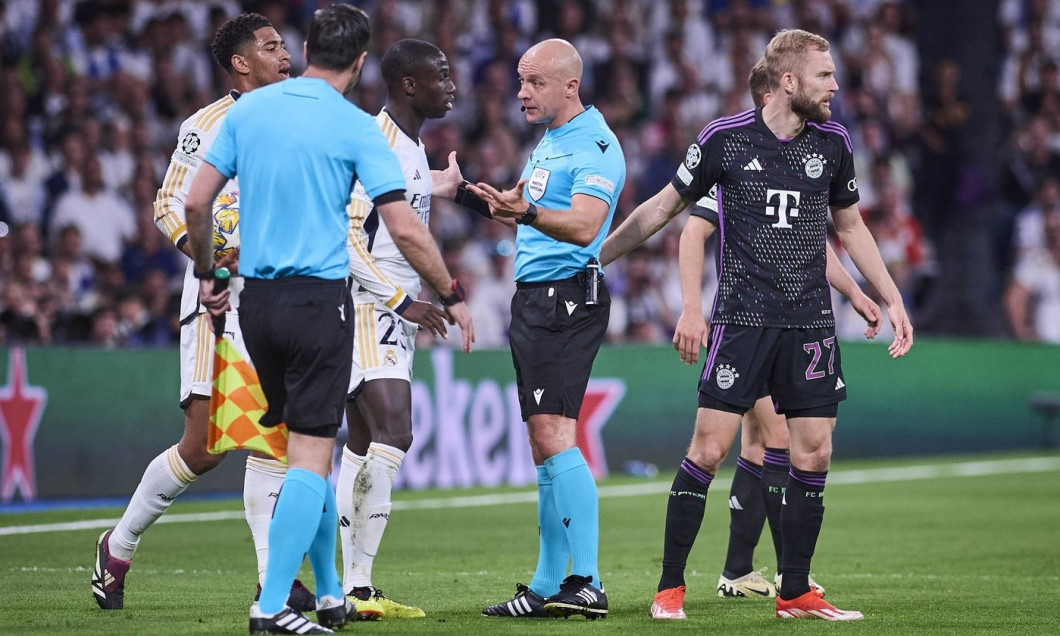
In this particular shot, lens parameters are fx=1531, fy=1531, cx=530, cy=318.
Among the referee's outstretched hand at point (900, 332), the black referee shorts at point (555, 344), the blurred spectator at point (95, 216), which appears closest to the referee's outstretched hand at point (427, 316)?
the black referee shorts at point (555, 344)

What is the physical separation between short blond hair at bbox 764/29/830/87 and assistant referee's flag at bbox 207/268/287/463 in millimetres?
2850

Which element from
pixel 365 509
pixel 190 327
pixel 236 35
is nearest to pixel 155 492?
pixel 190 327

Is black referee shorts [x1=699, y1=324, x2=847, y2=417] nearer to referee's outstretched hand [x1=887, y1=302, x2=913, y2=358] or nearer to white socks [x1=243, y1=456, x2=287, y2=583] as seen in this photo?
referee's outstretched hand [x1=887, y1=302, x2=913, y2=358]

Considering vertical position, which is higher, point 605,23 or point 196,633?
point 605,23

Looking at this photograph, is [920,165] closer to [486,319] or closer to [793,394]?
[486,319]

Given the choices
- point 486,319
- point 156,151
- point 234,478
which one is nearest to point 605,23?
point 486,319

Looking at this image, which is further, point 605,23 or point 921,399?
point 605,23

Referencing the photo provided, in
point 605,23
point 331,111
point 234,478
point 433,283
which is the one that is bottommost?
point 234,478

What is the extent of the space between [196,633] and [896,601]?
3594 millimetres

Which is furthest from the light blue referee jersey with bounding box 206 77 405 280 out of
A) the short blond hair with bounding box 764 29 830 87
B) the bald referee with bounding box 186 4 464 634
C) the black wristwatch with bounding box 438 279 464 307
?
the short blond hair with bounding box 764 29 830 87

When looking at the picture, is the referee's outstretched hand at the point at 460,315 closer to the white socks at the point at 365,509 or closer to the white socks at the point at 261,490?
the white socks at the point at 261,490

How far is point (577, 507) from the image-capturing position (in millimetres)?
7152

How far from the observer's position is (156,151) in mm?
16094

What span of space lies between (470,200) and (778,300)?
154 cm
